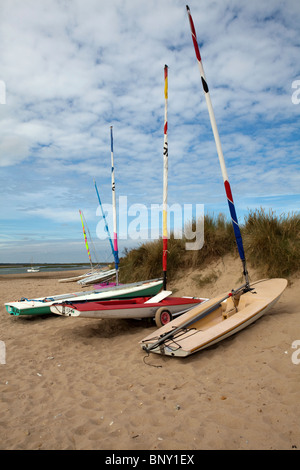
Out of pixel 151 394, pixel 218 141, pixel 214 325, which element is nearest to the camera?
pixel 151 394

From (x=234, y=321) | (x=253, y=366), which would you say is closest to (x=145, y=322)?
(x=234, y=321)

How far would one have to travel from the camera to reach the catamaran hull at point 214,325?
16.1 feet

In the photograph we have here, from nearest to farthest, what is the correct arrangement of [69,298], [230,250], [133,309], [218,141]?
[133,309]
[218,141]
[69,298]
[230,250]

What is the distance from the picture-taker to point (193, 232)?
11.8m

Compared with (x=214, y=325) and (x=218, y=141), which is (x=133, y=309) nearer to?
(x=214, y=325)

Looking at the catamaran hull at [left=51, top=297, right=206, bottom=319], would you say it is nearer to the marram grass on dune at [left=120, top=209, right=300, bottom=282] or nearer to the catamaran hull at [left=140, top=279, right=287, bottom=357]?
the catamaran hull at [left=140, top=279, right=287, bottom=357]

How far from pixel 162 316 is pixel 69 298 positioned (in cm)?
320

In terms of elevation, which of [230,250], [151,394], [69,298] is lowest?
[151,394]

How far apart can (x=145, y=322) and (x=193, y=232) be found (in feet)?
16.4

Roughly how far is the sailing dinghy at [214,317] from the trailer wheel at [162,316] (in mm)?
812

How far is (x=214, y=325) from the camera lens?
5.84 meters

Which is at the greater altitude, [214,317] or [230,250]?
[230,250]

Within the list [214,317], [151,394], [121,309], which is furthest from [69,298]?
[151,394]

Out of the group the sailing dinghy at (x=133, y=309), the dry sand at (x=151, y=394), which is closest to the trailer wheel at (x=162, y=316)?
the sailing dinghy at (x=133, y=309)
